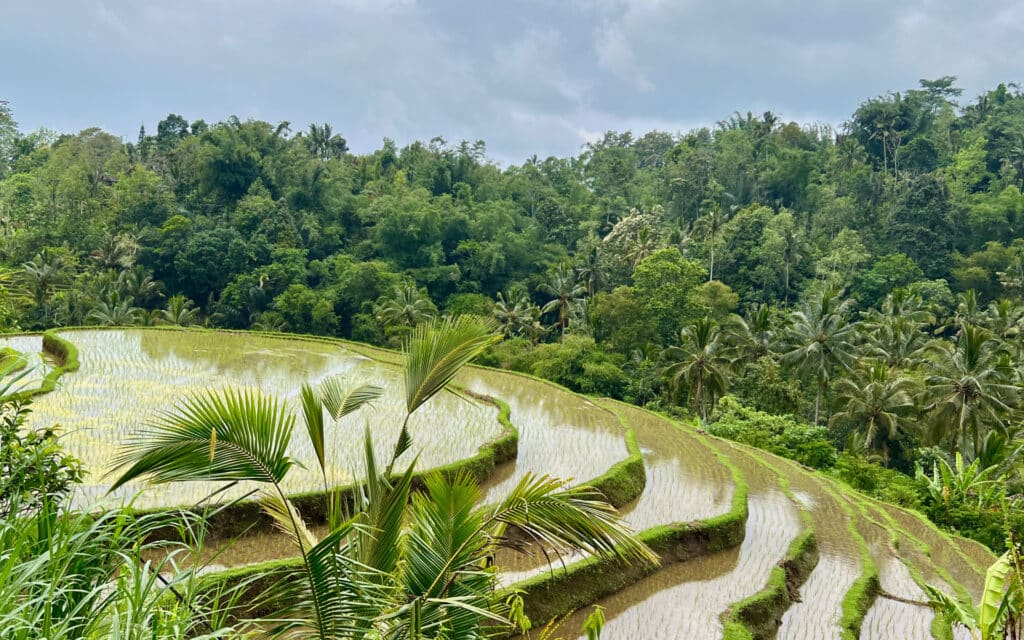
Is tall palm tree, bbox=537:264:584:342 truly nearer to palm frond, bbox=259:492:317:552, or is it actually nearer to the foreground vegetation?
the foreground vegetation

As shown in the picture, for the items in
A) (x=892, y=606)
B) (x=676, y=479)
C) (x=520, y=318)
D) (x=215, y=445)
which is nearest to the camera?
(x=215, y=445)

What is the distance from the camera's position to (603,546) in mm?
3654

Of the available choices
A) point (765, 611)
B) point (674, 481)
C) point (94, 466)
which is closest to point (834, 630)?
point (765, 611)

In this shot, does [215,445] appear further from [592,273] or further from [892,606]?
[592,273]

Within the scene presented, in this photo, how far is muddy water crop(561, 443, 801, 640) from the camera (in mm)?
8594

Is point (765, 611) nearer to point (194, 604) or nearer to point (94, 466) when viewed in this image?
point (194, 604)

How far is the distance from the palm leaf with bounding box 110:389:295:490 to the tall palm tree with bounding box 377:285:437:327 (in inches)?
1046

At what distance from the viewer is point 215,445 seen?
11.3 feet

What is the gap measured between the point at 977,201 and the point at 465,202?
32.6 metres

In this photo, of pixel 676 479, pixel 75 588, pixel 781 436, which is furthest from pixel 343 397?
pixel 781 436

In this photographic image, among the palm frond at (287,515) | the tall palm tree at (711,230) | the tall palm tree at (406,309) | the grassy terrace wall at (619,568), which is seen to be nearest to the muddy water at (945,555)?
the grassy terrace wall at (619,568)

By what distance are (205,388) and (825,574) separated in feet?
30.4

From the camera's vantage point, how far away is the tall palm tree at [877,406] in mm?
22219

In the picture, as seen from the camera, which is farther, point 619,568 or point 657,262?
point 657,262
